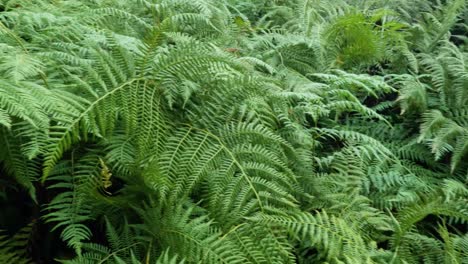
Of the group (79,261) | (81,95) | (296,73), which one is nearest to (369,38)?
(296,73)

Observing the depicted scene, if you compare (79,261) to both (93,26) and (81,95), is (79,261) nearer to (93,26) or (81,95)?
(81,95)

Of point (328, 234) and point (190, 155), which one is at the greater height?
point (190, 155)

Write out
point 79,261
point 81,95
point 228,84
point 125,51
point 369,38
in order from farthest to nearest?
point 369,38, point 228,84, point 125,51, point 81,95, point 79,261

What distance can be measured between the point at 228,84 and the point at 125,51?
433mm

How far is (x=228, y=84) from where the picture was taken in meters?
1.76

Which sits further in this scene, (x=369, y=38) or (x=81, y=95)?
(x=369, y=38)

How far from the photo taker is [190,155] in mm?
1575

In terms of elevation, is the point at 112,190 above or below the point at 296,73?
below

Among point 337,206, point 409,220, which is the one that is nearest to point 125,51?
point 337,206

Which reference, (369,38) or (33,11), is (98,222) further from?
(369,38)

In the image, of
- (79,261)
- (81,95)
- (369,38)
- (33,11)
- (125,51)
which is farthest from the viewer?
(369,38)

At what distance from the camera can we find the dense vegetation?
1404 mm

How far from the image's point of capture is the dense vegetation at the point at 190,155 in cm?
140

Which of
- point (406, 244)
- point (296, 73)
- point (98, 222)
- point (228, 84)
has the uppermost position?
point (228, 84)
